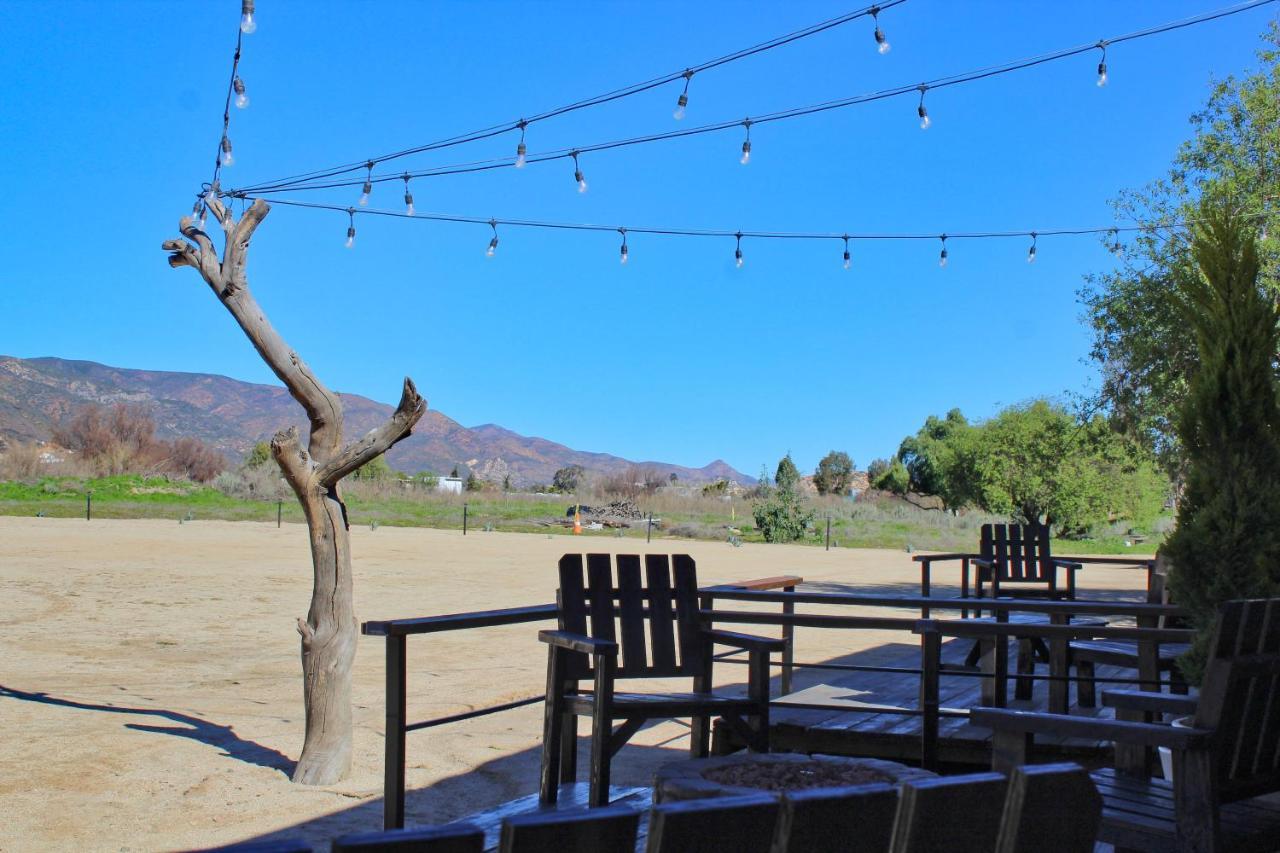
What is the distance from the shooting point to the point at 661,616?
4781mm

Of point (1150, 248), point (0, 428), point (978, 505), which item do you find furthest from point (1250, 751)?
point (0, 428)

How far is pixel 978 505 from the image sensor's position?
184 feet

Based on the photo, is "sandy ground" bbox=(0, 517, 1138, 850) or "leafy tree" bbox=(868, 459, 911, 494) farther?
"leafy tree" bbox=(868, 459, 911, 494)

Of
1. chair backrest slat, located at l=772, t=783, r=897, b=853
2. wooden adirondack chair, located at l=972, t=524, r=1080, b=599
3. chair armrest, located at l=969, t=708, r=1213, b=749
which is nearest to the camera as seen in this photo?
chair backrest slat, located at l=772, t=783, r=897, b=853

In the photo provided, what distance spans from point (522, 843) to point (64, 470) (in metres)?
49.4

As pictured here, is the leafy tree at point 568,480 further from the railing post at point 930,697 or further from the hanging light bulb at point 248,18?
the railing post at point 930,697

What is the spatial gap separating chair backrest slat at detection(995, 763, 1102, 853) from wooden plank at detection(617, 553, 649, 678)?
3169 millimetres

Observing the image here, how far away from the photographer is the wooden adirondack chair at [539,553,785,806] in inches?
155

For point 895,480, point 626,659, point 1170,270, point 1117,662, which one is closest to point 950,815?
point 626,659

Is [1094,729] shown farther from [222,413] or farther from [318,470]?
[222,413]

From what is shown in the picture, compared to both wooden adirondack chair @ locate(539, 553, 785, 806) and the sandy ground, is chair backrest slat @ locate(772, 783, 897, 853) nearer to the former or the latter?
wooden adirondack chair @ locate(539, 553, 785, 806)

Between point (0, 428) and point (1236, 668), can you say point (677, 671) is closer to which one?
point (1236, 668)

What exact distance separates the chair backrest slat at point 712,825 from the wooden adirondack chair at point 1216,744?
1.73m

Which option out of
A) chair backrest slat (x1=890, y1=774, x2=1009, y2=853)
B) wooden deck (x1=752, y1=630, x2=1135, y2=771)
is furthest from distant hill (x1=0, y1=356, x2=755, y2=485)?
chair backrest slat (x1=890, y1=774, x2=1009, y2=853)
